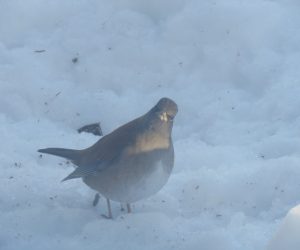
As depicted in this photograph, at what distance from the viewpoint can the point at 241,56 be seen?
599 centimetres

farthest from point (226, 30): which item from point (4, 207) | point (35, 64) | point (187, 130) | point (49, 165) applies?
point (4, 207)

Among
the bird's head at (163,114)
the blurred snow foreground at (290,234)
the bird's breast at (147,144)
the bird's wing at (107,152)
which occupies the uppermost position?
the blurred snow foreground at (290,234)

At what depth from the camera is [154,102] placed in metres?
5.76

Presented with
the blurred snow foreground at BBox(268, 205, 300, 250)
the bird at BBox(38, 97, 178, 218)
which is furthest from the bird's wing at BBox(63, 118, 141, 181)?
the blurred snow foreground at BBox(268, 205, 300, 250)

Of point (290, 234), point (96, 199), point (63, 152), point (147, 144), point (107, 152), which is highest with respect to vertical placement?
point (290, 234)

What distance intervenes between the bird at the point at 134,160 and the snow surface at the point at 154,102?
21 cm

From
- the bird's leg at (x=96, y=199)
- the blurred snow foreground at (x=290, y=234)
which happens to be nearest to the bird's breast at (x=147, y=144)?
the bird's leg at (x=96, y=199)

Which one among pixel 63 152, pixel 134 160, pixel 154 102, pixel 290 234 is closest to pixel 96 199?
pixel 63 152

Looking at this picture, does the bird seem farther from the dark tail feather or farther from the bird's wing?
the dark tail feather

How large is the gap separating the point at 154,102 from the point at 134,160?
1.44m

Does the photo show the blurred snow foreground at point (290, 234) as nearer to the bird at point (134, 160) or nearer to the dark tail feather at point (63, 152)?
the bird at point (134, 160)

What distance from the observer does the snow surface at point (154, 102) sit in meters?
4.46

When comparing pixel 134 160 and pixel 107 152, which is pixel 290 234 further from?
pixel 107 152

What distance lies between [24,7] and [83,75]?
0.89 meters
